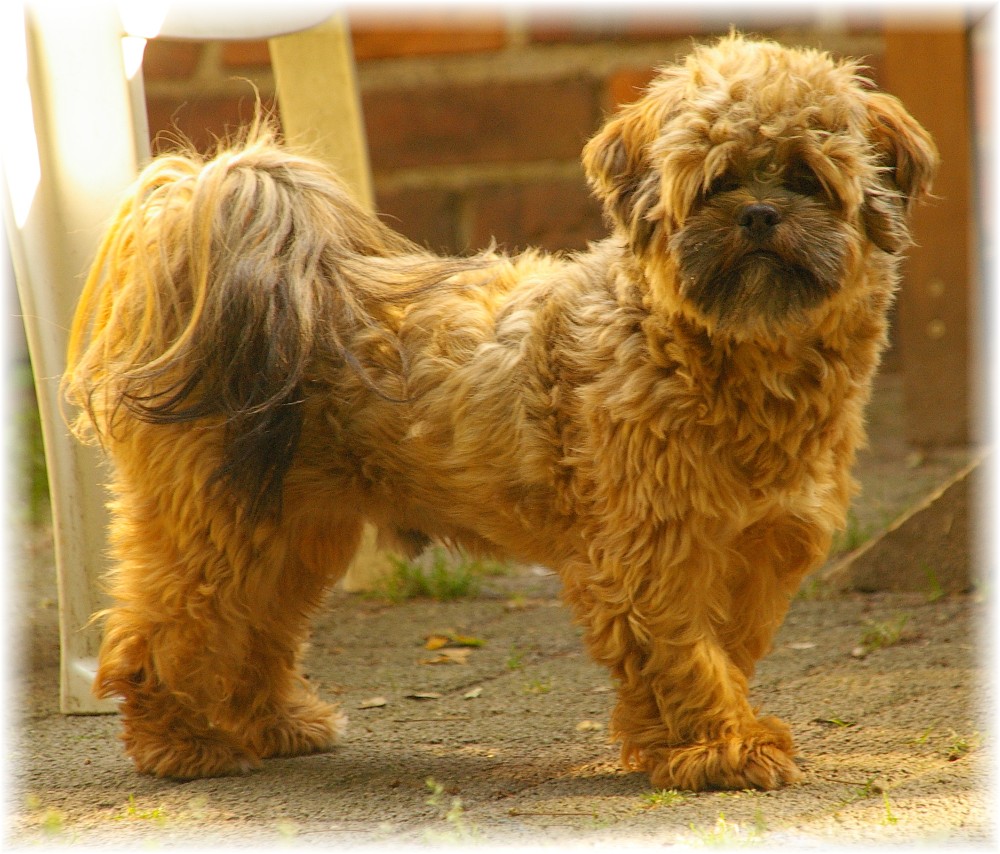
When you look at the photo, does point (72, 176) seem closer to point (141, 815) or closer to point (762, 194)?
point (141, 815)

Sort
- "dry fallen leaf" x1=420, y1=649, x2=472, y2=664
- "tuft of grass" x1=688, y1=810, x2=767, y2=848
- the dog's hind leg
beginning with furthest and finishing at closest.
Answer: "dry fallen leaf" x1=420, y1=649, x2=472, y2=664
the dog's hind leg
"tuft of grass" x1=688, y1=810, x2=767, y2=848

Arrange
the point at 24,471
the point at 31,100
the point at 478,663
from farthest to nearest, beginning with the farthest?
the point at 24,471 → the point at 478,663 → the point at 31,100

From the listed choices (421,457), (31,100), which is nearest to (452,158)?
(31,100)

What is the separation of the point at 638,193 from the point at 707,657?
112 cm

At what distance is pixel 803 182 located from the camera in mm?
2879

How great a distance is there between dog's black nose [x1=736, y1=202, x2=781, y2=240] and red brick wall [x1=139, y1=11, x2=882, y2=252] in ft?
12.3

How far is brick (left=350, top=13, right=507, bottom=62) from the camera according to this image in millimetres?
6422

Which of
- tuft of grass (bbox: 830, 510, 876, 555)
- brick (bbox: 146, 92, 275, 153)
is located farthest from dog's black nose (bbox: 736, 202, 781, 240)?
brick (bbox: 146, 92, 275, 153)

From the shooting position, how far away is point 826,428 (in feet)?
10.0

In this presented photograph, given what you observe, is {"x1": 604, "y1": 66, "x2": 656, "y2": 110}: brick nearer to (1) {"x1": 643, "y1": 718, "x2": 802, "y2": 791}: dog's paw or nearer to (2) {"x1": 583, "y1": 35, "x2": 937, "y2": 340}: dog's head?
(2) {"x1": 583, "y1": 35, "x2": 937, "y2": 340}: dog's head

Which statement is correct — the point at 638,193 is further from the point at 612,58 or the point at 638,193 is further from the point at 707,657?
the point at 612,58

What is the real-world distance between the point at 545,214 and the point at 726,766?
13.5ft

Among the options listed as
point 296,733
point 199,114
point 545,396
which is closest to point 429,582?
point 296,733

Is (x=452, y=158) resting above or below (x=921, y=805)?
above
